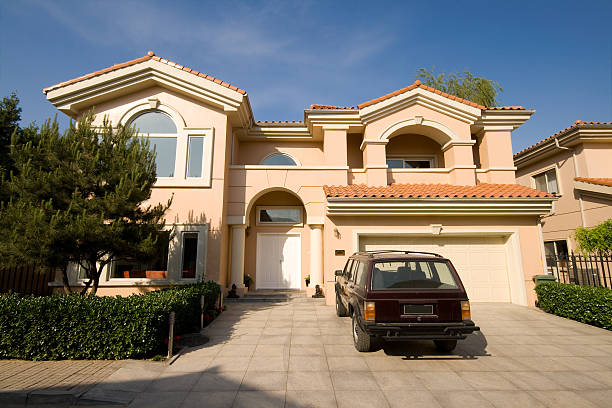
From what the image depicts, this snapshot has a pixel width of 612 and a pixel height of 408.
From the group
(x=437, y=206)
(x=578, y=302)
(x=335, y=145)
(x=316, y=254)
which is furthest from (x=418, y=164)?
(x=578, y=302)

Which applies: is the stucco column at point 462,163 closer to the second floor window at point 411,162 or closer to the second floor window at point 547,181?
the second floor window at point 411,162

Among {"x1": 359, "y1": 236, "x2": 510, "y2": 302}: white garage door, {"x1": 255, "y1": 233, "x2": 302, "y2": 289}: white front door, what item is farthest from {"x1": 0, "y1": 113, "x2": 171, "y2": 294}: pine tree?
{"x1": 359, "y1": 236, "x2": 510, "y2": 302}: white garage door

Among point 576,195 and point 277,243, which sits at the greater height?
point 576,195

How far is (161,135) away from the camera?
36.6 ft

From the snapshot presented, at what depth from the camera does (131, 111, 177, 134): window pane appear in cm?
1129

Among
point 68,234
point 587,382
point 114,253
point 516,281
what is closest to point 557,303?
point 516,281

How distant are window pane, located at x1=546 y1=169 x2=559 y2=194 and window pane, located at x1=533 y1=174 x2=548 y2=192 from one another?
0.25 meters

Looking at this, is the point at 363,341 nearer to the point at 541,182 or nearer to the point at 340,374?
the point at 340,374

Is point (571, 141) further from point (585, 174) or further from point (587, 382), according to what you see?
point (587, 382)

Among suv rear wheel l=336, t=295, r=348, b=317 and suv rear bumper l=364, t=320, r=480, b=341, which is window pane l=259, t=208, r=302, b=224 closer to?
suv rear wheel l=336, t=295, r=348, b=317

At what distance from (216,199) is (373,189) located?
573cm

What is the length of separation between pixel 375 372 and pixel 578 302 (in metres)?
7.00

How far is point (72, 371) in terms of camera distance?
16.3 ft

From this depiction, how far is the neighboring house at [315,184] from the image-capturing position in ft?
32.8
